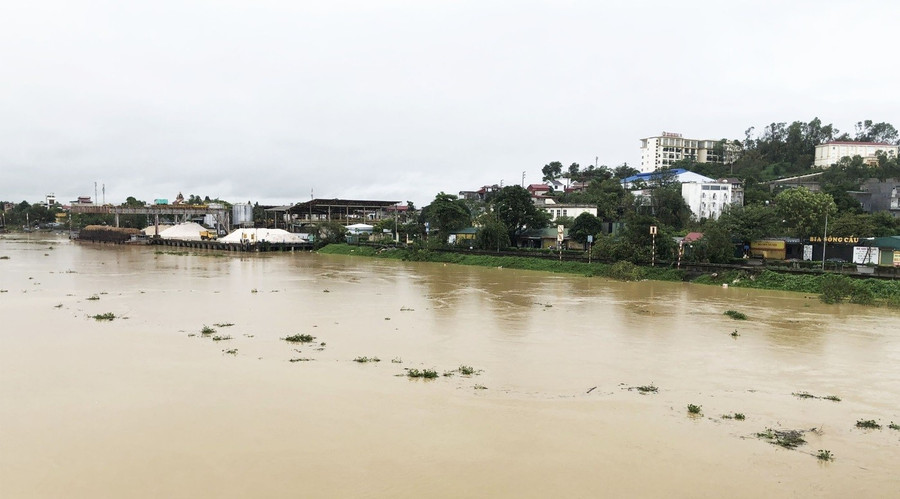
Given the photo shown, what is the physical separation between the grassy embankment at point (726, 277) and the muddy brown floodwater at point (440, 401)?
1.96m

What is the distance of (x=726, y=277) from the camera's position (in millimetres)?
27359

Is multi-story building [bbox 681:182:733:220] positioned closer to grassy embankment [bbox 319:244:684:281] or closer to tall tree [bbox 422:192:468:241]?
tall tree [bbox 422:192:468:241]

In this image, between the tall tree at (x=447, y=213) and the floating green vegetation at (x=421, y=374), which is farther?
the tall tree at (x=447, y=213)

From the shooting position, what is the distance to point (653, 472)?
7.29 metres

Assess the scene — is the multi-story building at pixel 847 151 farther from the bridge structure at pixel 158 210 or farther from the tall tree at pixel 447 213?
the bridge structure at pixel 158 210

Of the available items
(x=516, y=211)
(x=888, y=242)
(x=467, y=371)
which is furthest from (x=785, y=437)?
(x=516, y=211)

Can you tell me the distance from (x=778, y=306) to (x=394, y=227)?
133 ft

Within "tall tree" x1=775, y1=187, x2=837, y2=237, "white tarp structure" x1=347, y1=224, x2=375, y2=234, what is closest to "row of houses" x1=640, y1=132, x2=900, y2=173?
"white tarp structure" x1=347, y1=224, x2=375, y2=234

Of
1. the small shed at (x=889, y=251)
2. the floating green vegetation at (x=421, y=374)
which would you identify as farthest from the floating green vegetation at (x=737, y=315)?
the small shed at (x=889, y=251)

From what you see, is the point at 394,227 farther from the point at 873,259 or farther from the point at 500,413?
the point at 500,413

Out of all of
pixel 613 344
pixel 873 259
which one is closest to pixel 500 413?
pixel 613 344

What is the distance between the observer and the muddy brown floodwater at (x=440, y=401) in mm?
7035

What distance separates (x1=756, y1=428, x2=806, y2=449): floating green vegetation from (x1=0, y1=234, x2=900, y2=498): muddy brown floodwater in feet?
0.47

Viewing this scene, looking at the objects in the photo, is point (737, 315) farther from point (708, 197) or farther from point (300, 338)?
point (708, 197)
